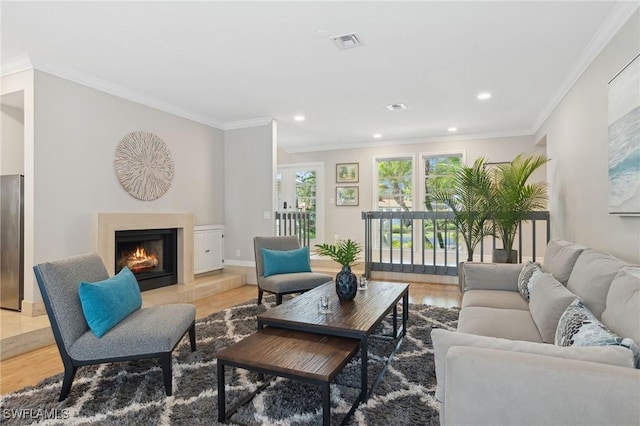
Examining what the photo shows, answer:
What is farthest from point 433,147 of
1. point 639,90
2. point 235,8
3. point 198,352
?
point 198,352

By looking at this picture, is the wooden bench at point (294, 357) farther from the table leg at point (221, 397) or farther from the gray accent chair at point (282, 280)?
the gray accent chair at point (282, 280)

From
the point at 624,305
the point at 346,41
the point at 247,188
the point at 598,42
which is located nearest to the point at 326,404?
the point at 624,305

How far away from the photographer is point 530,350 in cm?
118

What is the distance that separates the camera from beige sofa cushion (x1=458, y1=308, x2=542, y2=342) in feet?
6.66

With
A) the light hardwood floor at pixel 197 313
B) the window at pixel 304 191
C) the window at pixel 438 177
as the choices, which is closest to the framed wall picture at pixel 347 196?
the window at pixel 304 191

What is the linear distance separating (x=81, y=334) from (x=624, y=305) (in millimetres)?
2924

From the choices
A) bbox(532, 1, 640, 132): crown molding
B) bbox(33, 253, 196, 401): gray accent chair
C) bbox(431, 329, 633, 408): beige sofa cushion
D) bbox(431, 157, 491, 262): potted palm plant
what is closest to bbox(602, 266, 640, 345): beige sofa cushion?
bbox(431, 329, 633, 408): beige sofa cushion

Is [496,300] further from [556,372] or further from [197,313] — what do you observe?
[197,313]

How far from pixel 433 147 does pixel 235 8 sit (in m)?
5.23

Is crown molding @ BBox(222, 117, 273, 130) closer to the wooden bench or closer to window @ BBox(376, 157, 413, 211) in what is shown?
window @ BBox(376, 157, 413, 211)

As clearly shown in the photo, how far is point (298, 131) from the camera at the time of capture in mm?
6406

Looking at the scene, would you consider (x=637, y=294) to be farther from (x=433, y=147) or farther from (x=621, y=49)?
(x=433, y=147)

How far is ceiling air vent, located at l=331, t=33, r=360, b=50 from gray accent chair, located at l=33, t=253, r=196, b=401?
2.54m

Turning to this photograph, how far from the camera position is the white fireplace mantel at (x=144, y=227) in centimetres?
381
